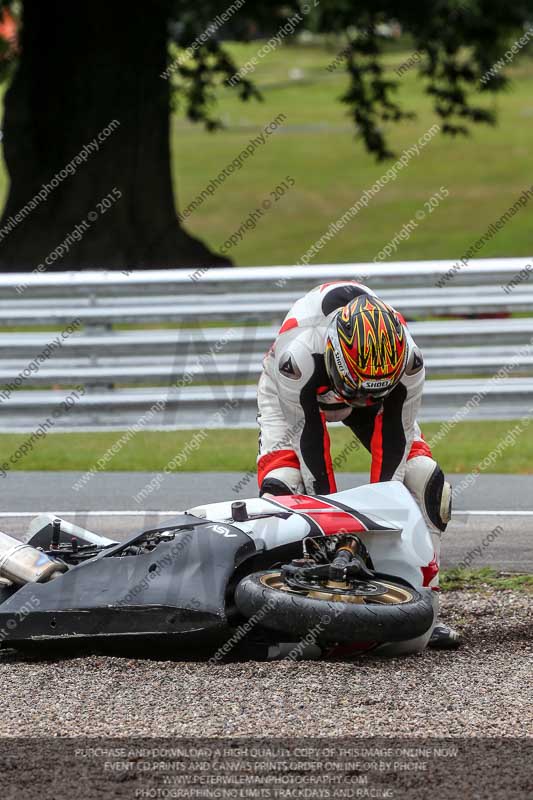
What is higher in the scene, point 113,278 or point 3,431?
point 113,278

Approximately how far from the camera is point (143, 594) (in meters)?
5.47

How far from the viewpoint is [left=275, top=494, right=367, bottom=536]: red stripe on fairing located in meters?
5.59

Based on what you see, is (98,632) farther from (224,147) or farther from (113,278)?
(224,147)

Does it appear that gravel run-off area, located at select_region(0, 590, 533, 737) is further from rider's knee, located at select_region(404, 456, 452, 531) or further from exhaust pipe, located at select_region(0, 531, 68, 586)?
rider's knee, located at select_region(404, 456, 452, 531)

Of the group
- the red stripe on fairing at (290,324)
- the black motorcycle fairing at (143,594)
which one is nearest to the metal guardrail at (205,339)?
Answer: the red stripe on fairing at (290,324)

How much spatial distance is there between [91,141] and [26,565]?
54.0 feet

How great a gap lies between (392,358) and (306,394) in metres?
0.50

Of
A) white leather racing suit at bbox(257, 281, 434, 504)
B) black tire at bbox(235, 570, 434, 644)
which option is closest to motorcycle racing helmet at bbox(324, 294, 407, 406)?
white leather racing suit at bbox(257, 281, 434, 504)

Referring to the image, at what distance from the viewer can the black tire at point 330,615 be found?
5137mm

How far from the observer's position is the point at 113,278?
11508mm

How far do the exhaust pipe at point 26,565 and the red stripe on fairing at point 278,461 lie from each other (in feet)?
3.34

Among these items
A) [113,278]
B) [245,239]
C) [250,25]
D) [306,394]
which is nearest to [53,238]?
[250,25]

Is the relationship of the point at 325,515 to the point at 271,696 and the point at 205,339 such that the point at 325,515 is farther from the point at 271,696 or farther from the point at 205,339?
the point at 205,339

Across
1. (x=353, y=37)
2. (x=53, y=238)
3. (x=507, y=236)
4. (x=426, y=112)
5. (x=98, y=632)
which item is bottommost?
(x=426, y=112)
